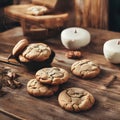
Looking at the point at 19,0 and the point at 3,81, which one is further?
the point at 19,0

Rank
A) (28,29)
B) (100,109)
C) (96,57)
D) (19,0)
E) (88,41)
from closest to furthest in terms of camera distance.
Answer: (100,109), (96,57), (88,41), (28,29), (19,0)

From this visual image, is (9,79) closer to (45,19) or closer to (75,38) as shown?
(75,38)

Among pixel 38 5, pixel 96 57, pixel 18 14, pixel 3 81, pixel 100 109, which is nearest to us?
pixel 100 109

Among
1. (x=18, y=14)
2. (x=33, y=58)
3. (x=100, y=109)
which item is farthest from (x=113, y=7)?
(x=100, y=109)

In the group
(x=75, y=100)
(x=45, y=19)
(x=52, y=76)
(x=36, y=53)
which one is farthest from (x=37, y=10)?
(x=75, y=100)

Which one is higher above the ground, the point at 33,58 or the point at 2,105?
the point at 33,58

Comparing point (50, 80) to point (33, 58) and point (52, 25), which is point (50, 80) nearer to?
point (33, 58)
